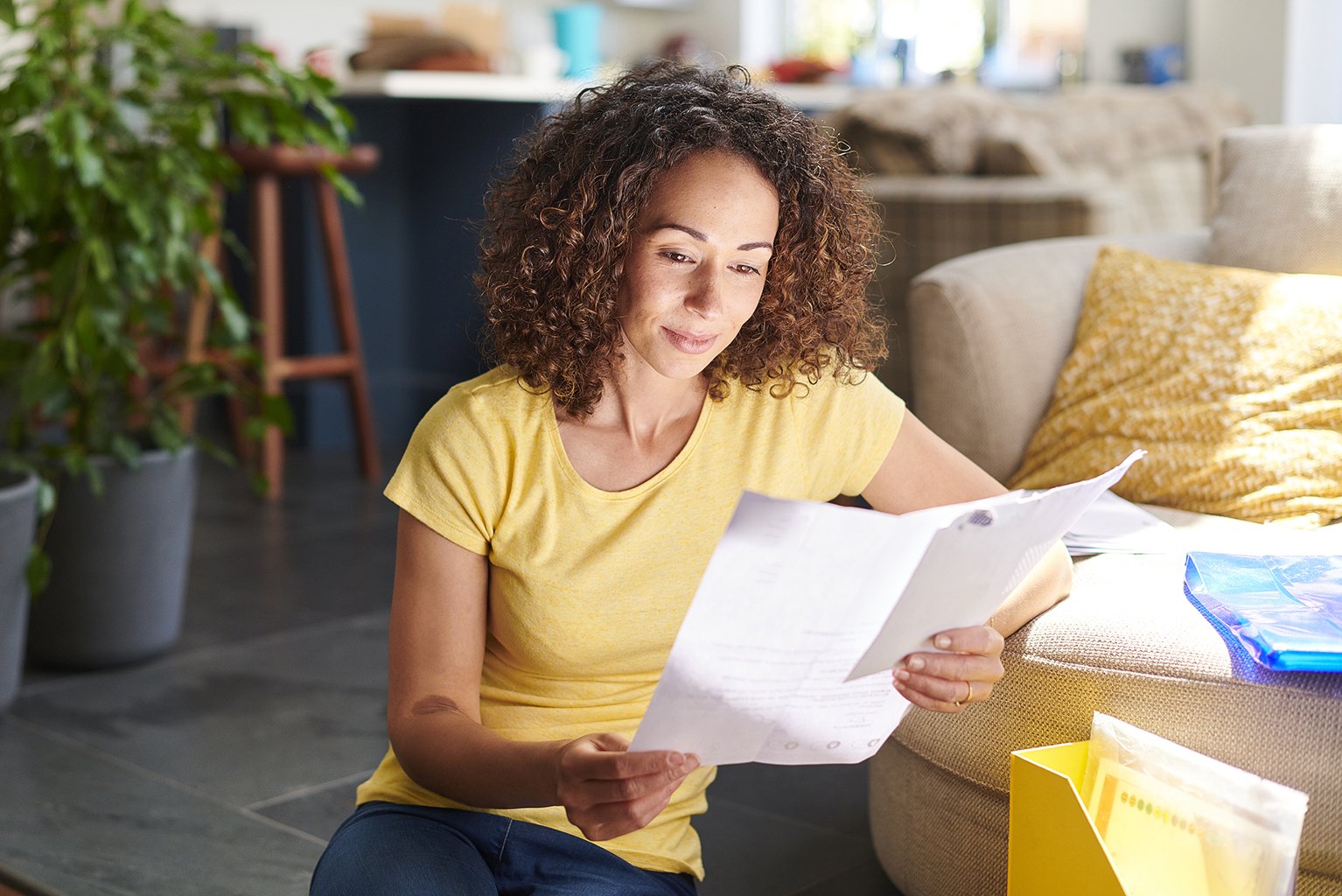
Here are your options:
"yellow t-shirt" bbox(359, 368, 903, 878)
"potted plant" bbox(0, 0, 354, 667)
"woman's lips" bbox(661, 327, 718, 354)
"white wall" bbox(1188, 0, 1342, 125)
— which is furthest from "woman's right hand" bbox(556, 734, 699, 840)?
"white wall" bbox(1188, 0, 1342, 125)

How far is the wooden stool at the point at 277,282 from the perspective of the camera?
3551 millimetres

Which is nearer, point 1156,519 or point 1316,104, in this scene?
point 1156,519

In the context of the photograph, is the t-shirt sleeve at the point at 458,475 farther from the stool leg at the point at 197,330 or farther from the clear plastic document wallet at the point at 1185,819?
the stool leg at the point at 197,330

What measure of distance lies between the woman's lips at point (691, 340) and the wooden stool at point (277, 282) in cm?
251

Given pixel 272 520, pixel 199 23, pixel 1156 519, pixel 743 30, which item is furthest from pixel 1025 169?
pixel 743 30

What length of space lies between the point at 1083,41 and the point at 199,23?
3552 mm

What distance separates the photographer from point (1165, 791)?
1.01 metres

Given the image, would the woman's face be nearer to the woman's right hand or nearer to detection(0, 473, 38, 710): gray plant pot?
the woman's right hand

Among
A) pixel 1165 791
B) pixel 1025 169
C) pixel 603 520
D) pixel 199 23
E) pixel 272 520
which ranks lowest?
pixel 272 520

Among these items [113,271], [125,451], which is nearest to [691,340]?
[113,271]

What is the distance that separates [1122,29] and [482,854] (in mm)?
5312

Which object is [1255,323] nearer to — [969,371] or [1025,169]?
[969,371]

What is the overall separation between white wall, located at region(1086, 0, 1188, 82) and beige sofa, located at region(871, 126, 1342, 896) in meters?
3.92

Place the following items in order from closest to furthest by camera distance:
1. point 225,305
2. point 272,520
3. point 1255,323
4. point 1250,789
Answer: point 1250,789 → point 1255,323 → point 225,305 → point 272,520
